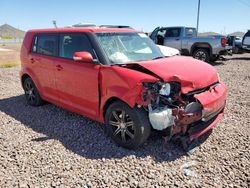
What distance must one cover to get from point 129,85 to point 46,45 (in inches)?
101

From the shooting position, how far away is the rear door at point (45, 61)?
16.3 ft

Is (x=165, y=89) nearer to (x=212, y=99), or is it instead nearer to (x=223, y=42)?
(x=212, y=99)

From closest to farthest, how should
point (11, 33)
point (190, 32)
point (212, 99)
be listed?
point (212, 99) → point (190, 32) → point (11, 33)

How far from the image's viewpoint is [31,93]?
5949mm

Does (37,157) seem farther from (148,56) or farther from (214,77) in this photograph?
(214,77)

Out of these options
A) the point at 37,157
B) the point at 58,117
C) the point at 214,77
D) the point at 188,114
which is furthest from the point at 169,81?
the point at 58,117

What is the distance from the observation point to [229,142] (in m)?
3.97

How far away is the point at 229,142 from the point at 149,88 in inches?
64.5

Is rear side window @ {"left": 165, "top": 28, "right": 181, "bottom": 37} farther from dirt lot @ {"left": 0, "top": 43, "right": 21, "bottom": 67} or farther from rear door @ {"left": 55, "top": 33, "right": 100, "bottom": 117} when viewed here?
rear door @ {"left": 55, "top": 33, "right": 100, "bottom": 117}

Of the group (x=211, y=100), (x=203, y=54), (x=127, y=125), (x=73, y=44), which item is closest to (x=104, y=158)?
(x=127, y=125)

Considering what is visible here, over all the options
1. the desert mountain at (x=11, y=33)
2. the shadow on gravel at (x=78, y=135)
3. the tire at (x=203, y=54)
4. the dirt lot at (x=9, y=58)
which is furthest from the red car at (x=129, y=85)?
the desert mountain at (x=11, y=33)

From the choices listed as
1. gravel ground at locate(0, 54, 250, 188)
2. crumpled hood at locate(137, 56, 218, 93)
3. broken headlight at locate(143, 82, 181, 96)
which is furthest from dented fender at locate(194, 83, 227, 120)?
gravel ground at locate(0, 54, 250, 188)

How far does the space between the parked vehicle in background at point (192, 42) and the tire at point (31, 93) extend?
9308mm

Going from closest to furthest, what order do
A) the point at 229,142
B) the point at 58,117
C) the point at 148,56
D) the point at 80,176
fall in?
1. the point at 80,176
2. the point at 229,142
3. the point at 148,56
4. the point at 58,117
